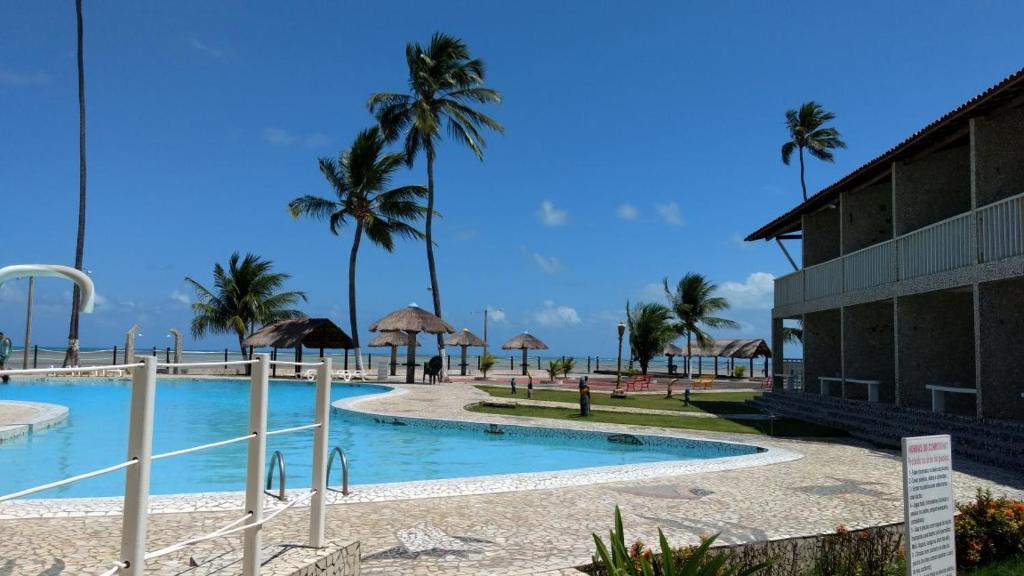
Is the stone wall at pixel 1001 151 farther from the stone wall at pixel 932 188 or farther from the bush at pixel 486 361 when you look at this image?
the bush at pixel 486 361

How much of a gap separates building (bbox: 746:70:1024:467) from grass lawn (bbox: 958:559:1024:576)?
5.95m

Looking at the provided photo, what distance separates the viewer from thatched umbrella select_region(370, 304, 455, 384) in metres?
27.5

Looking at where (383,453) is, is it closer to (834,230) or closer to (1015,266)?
(1015,266)

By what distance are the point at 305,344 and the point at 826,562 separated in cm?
2748

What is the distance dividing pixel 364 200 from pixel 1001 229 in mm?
24796

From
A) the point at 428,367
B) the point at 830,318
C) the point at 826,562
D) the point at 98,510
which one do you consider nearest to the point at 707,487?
the point at 826,562

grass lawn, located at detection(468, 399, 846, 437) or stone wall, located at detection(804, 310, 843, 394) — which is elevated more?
stone wall, located at detection(804, 310, 843, 394)

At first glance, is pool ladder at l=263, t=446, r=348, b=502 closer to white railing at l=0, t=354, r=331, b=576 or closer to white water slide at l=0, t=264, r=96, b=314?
white railing at l=0, t=354, r=331, b=576

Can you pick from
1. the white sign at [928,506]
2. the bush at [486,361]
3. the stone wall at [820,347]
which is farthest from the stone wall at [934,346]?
the bush at [486,361]

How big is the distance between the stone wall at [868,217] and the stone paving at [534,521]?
8.89 metres

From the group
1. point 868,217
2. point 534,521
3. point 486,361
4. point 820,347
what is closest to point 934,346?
point 868,217

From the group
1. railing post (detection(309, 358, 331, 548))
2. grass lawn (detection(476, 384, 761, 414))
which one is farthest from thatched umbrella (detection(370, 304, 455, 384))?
railing post (detection(309, 358, 331, 548))

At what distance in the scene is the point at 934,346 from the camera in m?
13.5

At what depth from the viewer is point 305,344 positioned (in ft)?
100
